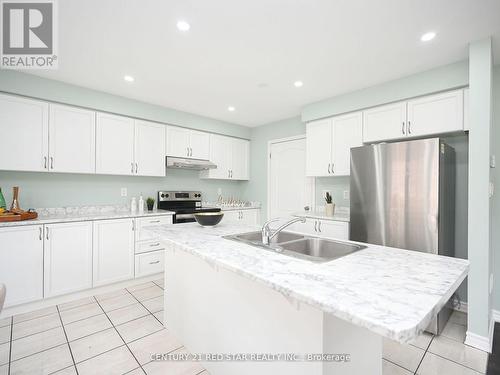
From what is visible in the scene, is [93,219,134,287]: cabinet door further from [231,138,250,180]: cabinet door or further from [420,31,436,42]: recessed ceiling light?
[420,31,436,42]: recessed ceiling light

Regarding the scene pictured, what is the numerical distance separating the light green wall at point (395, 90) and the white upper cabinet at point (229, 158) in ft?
5.39

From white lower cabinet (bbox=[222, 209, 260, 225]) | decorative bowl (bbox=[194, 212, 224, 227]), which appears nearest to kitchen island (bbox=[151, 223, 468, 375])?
decorative bowl (bbox=[194, 212, 224, 227])

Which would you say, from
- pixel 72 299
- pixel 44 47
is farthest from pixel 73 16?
pixel 72 299

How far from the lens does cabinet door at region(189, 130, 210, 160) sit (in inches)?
162

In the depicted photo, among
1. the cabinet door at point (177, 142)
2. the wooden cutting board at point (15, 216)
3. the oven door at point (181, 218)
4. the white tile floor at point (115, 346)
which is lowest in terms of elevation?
the white tile floor at point (115, 346)

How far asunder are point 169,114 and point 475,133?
3.68m

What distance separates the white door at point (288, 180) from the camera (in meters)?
4.19

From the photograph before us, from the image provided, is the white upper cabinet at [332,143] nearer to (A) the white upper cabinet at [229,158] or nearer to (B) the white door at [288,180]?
(B) the white door at [288,180]

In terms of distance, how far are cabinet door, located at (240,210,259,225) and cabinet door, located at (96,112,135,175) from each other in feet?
6.72

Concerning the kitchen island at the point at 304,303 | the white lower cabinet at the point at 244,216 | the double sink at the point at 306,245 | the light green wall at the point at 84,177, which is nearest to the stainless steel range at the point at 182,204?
the light green wall at the point at 84,177

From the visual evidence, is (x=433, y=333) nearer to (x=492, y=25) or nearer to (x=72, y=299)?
(x=492, y=25)

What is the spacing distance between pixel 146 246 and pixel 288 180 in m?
2.56

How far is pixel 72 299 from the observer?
277 centimetres

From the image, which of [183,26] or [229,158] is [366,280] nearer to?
[183,26]
